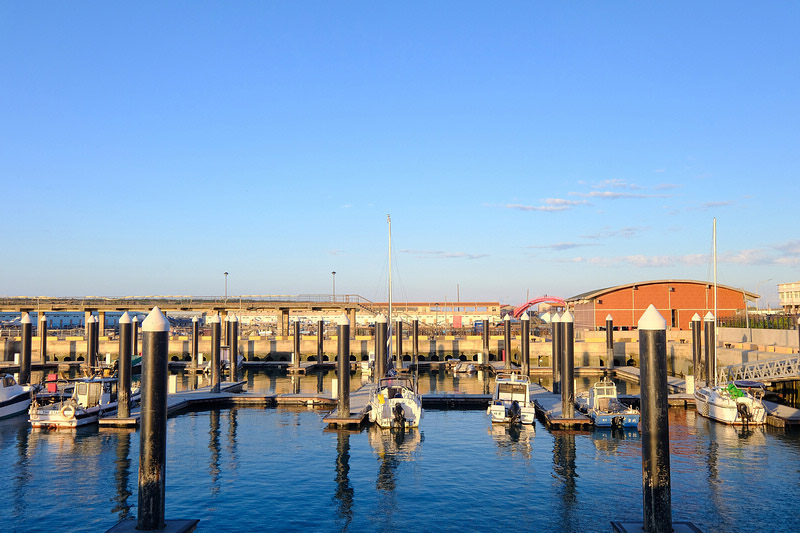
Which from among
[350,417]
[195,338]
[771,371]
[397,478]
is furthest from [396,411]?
[195,338]

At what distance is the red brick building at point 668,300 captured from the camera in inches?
3415

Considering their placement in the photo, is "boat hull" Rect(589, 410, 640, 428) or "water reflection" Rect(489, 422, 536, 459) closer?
"water reflection" Rect(489, 422, 536, 459)

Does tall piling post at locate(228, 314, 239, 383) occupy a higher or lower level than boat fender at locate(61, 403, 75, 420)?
higher

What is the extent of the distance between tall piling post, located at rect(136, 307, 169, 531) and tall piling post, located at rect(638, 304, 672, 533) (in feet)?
43.0

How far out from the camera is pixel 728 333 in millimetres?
71062

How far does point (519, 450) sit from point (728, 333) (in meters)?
50.6

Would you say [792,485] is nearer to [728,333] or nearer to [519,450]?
[519,450]

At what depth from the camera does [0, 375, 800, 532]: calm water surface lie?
21.1 meters

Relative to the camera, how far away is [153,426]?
17.3 m

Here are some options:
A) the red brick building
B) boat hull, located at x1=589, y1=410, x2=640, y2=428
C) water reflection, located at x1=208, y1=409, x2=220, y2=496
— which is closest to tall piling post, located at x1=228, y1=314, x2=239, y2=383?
water reflection, located at x1=208, y1=409, x2=220, y2=496

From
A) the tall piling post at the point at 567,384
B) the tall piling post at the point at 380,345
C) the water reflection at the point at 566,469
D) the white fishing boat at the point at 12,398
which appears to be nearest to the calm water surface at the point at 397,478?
the water reflection at the point at 566,469

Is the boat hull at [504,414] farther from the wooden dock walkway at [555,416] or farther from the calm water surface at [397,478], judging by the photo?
the calm water surface at [397,478]

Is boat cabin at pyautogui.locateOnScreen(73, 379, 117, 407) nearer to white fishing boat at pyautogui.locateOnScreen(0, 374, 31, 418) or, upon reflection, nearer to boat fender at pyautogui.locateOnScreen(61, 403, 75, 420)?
boat fender at pyautogui.locateOnScreen(61, 403, 75, 420)

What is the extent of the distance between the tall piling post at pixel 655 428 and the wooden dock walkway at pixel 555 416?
19280 millimetres
